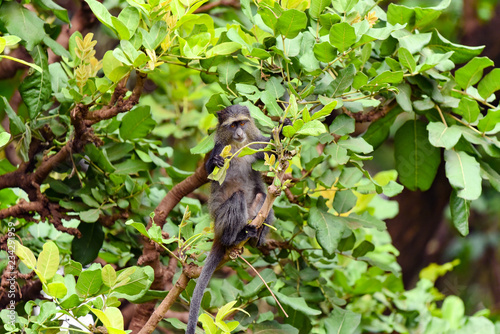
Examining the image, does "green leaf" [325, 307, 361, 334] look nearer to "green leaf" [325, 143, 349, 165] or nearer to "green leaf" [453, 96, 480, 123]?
"green leaf" [325, 143, 349, 165]

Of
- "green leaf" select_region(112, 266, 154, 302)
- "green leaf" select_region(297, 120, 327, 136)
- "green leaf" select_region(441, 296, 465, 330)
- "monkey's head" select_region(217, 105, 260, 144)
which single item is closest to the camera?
"green leaf" select_region(297, 120, 327, 136)

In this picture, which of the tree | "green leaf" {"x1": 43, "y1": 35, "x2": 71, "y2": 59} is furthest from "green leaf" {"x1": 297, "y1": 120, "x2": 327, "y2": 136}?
"green leaf" {"x1": 43, "y1": 35, "x2": 71, "y2": 59}

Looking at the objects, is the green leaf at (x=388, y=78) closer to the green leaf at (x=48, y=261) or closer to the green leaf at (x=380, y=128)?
the green leaf at (x=380, y=128)

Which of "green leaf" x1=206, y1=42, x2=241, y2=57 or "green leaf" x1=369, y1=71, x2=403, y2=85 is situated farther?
"green leaf" x1=206, y1=42, x2=241, y2=57

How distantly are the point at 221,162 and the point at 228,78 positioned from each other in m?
0.38

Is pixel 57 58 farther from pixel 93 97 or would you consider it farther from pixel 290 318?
pixel 290 318

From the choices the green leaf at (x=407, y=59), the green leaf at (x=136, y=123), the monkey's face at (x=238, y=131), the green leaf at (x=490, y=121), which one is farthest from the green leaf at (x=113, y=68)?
the green leaf at (x=490, y=121)

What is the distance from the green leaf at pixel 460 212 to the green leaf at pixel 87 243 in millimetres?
1719

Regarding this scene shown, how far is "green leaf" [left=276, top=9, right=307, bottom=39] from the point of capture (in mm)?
2182

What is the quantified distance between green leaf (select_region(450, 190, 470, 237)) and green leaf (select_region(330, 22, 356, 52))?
87cm

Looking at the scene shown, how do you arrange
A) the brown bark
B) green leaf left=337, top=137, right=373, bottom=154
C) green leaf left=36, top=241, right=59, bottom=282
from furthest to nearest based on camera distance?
the brown bark, green leaf left=337, top=137, right=373, bottom=154, green leaf left=36, top=241, right=59, bottom=282

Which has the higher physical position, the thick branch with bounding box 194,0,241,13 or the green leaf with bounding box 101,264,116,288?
the thick branch with bounding box 194,0,241,13

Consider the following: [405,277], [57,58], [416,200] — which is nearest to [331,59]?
[57,58]

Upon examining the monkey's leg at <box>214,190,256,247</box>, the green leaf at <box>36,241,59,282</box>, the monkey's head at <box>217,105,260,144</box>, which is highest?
the green leaf at <box>36,241,59,282</box>
